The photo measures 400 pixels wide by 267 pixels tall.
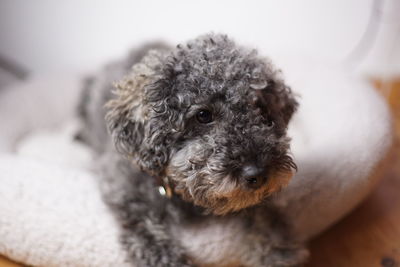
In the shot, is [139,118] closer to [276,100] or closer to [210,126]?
[210,126]

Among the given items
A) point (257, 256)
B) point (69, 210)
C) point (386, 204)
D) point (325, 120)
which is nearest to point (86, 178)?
point (69, 210)

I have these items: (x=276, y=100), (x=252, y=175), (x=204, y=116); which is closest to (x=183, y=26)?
(x=276, y=100)

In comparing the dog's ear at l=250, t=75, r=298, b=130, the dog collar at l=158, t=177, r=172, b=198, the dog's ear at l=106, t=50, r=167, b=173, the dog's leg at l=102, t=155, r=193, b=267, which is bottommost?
the dog's leg at l=102, t=155, r=193, b=267

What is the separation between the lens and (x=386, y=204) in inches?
75.8

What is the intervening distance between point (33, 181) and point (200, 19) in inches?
58.1

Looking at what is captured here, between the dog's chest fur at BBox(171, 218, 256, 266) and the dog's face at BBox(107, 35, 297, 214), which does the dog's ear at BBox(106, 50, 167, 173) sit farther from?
the dog's chest fur at BBox(171, 218, 256, 266)

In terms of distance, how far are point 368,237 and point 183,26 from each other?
1624 mm

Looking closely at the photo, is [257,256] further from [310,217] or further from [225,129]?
[225,129]

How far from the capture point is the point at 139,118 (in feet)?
4.21

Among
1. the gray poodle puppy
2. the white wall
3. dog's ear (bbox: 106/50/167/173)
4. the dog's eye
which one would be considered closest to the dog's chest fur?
the gray poodle puppy

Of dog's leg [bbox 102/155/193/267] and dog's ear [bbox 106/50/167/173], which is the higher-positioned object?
dog's ear [bbox 106/50/167/173]

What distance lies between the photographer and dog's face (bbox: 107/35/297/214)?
1135mm

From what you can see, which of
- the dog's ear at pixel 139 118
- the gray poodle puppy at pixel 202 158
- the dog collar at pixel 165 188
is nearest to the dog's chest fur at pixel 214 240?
the gray poodle puppy at pixel 202 158

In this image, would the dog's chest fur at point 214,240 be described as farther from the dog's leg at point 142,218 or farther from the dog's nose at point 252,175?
the dog's nose at point 252,175
